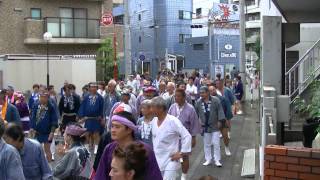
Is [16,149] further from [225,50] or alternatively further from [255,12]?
[255,12]

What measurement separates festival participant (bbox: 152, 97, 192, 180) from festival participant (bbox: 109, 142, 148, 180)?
140 inches

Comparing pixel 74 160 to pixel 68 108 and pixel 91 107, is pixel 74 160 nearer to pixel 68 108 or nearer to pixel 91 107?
pixel 91 107

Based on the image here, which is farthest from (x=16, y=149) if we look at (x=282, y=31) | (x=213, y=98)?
(x=213, y=98)

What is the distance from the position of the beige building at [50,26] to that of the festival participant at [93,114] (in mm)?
20931

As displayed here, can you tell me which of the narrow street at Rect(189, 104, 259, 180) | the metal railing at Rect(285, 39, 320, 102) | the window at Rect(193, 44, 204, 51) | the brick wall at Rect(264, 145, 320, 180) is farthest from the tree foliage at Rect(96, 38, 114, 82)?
the brick wall at Rect(264, 145, 320, 180)

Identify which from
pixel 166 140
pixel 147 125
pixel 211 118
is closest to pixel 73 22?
pixel 211 118

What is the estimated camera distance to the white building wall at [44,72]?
1214 inches

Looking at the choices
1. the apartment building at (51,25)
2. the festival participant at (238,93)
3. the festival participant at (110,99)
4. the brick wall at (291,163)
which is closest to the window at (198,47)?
the apartment building at (51,25)

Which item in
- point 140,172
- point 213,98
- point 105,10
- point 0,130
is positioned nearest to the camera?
point 140,172

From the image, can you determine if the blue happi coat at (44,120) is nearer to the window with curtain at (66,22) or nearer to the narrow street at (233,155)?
the narrow street at (233,155)

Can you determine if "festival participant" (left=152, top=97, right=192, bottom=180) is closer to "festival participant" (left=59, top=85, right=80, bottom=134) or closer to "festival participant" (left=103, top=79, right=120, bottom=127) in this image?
"festival participant" (left=103, top=79, right=120, bottom=127)

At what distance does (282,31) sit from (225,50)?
46.1m

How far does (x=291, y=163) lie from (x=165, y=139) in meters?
1.67

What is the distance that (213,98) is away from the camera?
12.0 meters
